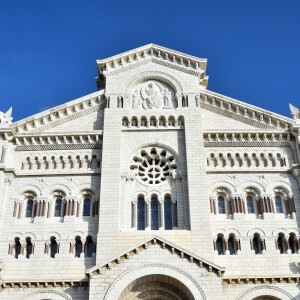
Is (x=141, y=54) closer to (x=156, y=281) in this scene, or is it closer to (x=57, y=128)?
(x=57, y=128)

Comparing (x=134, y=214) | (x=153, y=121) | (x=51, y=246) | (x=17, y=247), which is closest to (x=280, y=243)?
(x=134, y=214)

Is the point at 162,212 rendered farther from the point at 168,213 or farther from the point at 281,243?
the point at 281,243

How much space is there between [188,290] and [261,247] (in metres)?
5.44

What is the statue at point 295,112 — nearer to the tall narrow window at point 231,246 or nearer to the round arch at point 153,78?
the round arch at point 153,78

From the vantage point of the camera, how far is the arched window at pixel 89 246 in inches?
1045

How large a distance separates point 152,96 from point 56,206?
9.33 meters

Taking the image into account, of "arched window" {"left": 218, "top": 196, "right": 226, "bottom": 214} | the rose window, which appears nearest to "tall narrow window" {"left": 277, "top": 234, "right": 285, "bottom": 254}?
"arched window" {"left": 218, "top": 196, "right": 226, "bottom": 214}

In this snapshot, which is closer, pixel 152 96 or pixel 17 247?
pixel 17 247

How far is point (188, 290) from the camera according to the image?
2359 cm

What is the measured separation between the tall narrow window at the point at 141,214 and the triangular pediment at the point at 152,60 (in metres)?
9.28

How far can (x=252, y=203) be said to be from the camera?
93.4 feet

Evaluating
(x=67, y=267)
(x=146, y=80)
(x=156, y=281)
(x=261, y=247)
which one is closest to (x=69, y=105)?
(x=146, y=80)

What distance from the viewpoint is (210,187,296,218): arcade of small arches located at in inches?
1095

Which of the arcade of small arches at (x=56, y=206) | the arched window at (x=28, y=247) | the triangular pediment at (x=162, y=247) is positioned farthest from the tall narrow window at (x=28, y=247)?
the triangular pediment at (x=162, y=247)
